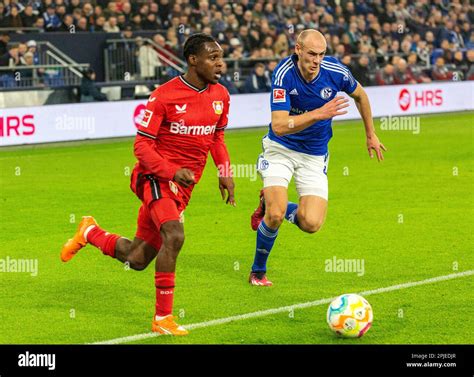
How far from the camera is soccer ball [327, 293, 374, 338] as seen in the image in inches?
295

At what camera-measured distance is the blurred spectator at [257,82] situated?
2609cm

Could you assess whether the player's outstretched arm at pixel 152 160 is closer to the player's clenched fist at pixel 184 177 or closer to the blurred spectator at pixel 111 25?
the player's clenched fist at pixel 184 177

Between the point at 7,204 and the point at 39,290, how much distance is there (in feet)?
18.0

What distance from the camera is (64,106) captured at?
22.0 m

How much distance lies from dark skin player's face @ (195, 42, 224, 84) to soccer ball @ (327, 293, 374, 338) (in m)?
2.03

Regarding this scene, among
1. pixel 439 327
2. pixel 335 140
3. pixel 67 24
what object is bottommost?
pixel 439 327

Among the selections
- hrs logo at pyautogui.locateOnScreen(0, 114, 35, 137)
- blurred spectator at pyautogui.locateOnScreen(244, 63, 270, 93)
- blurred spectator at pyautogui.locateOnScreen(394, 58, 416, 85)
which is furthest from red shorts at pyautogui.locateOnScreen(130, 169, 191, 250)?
blurred spectator at pyautogui.locateOnScreen(394, 58, 416, 85)

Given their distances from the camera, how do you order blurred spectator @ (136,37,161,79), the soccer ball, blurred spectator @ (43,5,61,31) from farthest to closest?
blurred spectator @ (136,37,161,79)
blurred spectator @ (43,5,61,31)
the soccer ball

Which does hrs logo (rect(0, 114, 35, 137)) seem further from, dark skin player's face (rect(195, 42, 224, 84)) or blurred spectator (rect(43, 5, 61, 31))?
dark skin player's face (rect(195, 42, 224, 84))
